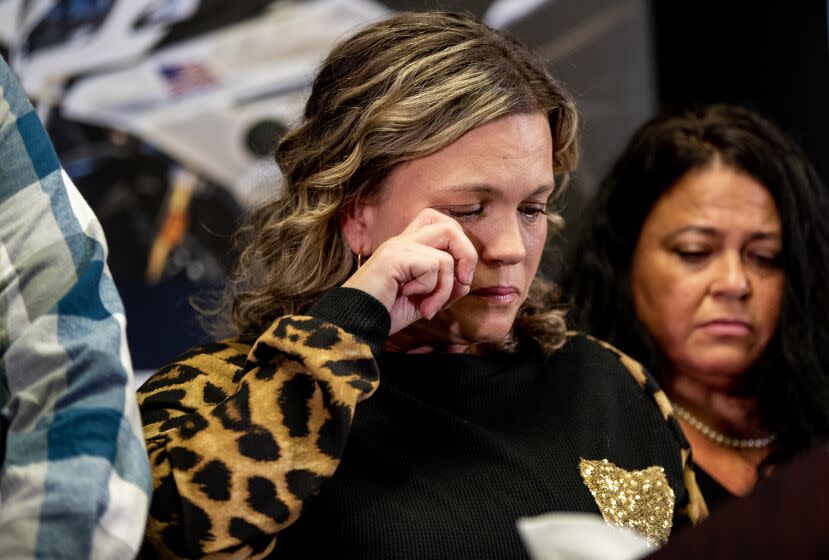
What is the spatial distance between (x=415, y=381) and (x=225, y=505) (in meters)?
0.41

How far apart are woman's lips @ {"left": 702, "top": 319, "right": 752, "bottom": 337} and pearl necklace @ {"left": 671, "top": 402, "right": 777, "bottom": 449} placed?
193 millimetres

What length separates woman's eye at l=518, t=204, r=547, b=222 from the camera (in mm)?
1468

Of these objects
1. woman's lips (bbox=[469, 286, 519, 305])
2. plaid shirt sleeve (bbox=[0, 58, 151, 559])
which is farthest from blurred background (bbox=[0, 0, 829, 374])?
plaid shirt sleeve (bbox=[0, 58, 151, 559])

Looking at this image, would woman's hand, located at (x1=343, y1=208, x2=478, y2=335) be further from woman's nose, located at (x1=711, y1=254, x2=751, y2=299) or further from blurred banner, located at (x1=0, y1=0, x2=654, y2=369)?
blurred banner, located at (x1=0, y1=0, x2=654, y2=369)

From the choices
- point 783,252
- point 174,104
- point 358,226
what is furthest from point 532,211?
point 174,104

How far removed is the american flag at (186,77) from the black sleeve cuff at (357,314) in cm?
122

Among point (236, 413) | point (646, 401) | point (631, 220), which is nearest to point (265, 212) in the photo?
point (236, 413)

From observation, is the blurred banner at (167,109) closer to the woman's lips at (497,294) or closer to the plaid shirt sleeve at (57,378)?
the woman's lips at (497,294)

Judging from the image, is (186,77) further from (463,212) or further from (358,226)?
(463,212)

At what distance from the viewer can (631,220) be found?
2.18 metres

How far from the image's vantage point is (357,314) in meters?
1.26

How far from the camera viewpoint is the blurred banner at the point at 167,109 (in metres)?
2.26

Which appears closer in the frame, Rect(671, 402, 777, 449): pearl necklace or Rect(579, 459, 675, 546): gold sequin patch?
Rect(579, 459, 675, 546): gold sequin patch

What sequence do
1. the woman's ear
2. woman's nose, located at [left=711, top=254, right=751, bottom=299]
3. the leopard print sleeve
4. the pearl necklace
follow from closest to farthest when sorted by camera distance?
1. the leopard print sleeve
2. the woman's ear
3. woman's nose, located at [left=711, top=254, right=751, bottom=299]
4. the pearl necklace
